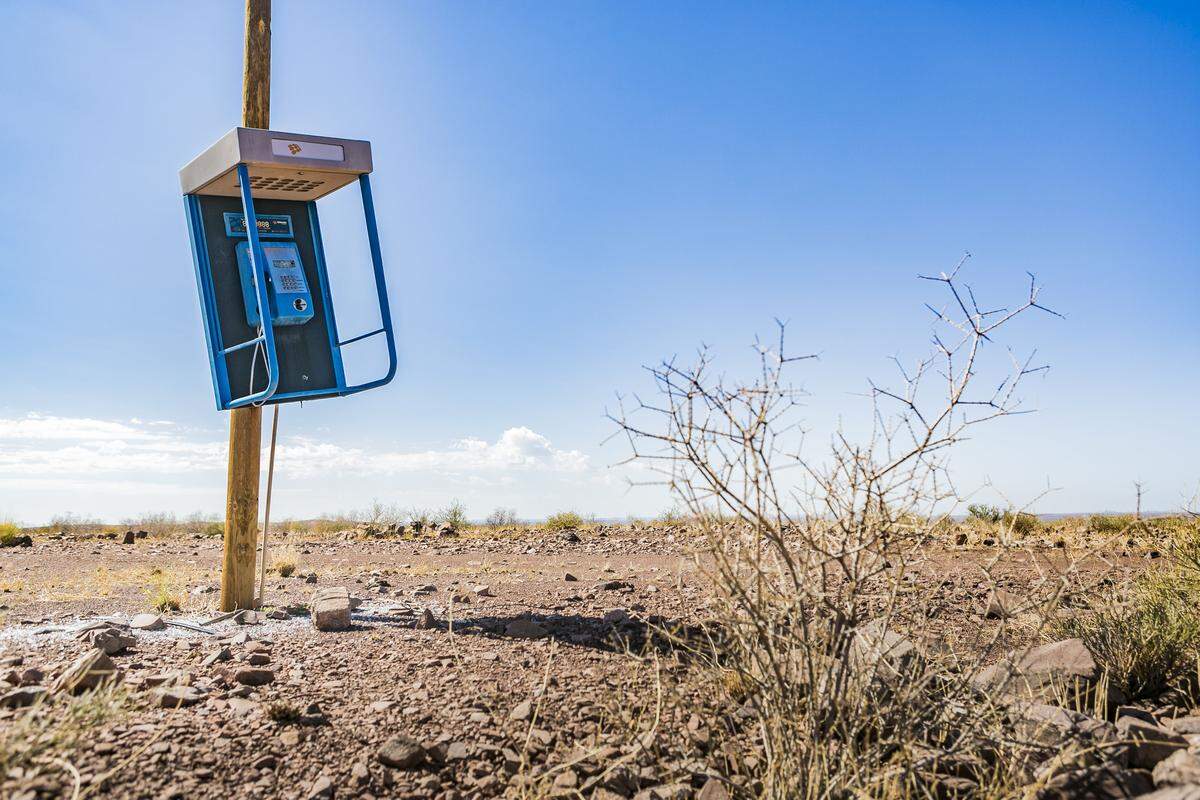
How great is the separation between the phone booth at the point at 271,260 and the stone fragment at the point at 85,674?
265 cm

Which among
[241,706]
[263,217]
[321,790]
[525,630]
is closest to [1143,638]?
[525,630]

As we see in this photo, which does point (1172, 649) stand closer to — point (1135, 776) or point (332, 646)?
point (1135, 776)

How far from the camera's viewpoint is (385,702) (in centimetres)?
443

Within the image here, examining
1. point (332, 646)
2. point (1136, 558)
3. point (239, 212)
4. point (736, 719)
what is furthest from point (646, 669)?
point (1136, 558)

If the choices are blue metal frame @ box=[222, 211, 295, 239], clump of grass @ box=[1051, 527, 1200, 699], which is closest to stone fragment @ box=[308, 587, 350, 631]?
blue metal frame @ box=[222, 211, 295, 239]

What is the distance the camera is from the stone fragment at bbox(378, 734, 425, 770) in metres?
3.80

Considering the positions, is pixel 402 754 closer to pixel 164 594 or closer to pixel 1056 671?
pixel 1056 671

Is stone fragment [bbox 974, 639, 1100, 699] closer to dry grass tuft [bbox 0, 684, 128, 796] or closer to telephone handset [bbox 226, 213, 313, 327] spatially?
dry grass tuft [bbox 0, 684, 128, 796]

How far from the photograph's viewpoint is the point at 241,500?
7438mm

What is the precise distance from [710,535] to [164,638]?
14.9 feet

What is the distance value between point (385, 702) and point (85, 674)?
4.92 feet

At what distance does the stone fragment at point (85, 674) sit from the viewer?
4281 mm

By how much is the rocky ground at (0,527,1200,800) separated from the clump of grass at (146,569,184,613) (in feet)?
0.46

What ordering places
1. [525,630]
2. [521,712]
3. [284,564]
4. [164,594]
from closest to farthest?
[521,712] → [525,630] → [164,594] → [284,564]
